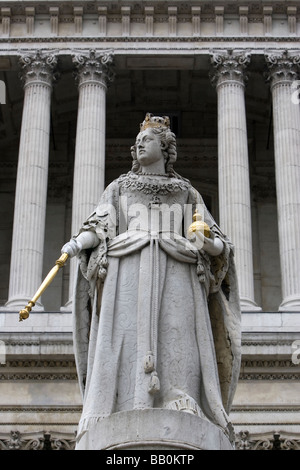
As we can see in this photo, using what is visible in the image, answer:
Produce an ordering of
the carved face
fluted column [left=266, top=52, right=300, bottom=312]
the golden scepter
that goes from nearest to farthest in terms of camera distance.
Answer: the golden scepter, the carved face, fluted column [left=266, top=52, right=300, bottom=312]

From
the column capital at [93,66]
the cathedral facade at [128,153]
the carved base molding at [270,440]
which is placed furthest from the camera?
the column capital at [93,66]

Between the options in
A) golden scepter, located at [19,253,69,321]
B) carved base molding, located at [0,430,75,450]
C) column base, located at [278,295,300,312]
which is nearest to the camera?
golden scepter, located at [19,253,69,321]

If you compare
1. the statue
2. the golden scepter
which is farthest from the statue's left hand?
the golden scepter

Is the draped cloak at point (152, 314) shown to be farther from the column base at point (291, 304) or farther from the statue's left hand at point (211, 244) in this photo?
the column base at point (291, 304)

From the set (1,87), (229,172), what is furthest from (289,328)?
(1,87)

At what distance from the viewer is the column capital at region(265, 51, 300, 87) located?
102ft

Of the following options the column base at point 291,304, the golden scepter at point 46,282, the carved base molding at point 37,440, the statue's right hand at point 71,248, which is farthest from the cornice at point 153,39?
the golden scepter at point 46,282

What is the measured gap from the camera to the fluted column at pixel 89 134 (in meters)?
28.9

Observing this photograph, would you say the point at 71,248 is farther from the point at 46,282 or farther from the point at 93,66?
the point at 93,66

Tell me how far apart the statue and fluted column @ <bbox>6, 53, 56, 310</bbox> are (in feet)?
59.3

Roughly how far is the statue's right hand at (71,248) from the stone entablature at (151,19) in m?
23.5

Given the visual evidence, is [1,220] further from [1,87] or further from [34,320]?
[34,320]

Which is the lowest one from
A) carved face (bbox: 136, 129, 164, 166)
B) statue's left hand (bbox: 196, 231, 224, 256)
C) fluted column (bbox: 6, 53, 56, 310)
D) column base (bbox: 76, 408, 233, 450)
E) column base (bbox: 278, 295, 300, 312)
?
column base (bbox: 76, 408, 233, 450)

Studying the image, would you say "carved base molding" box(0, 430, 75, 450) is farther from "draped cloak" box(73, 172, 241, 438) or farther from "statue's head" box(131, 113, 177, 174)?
"draped cloak" box(73, 172, 241, 438)
